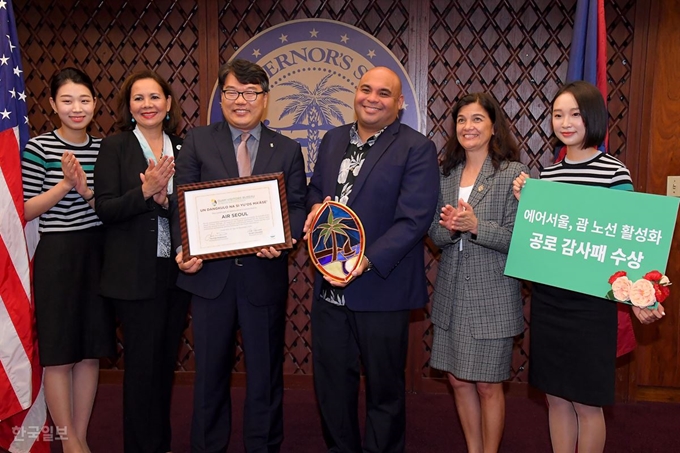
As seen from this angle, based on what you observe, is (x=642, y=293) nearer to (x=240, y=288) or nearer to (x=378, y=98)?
(x=378, y=98)

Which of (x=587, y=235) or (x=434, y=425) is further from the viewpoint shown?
(x=434, y=425)

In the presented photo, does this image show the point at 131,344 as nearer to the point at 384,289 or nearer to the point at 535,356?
the point at 384,289

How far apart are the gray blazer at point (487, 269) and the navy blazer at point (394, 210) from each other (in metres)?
0.16

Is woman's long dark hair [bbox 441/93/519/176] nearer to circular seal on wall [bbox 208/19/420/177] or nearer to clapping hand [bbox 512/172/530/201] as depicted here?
clapping hand [bbox 512/172/530/201]

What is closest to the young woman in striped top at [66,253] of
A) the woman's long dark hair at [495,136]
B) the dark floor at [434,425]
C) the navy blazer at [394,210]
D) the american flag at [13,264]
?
the american flag at [13,264]

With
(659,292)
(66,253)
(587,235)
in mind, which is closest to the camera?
(659,292)

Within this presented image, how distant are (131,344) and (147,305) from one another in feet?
0.65

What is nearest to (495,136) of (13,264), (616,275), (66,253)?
(616,275)

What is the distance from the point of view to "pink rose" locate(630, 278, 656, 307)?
6.54 feet

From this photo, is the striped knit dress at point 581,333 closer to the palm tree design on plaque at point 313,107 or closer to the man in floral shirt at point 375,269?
the man in floral shirt at point 375,269

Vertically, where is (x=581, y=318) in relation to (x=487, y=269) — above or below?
below

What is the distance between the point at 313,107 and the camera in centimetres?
376

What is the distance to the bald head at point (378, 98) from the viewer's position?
95.8 inches

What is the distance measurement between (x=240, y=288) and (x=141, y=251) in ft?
1.53
